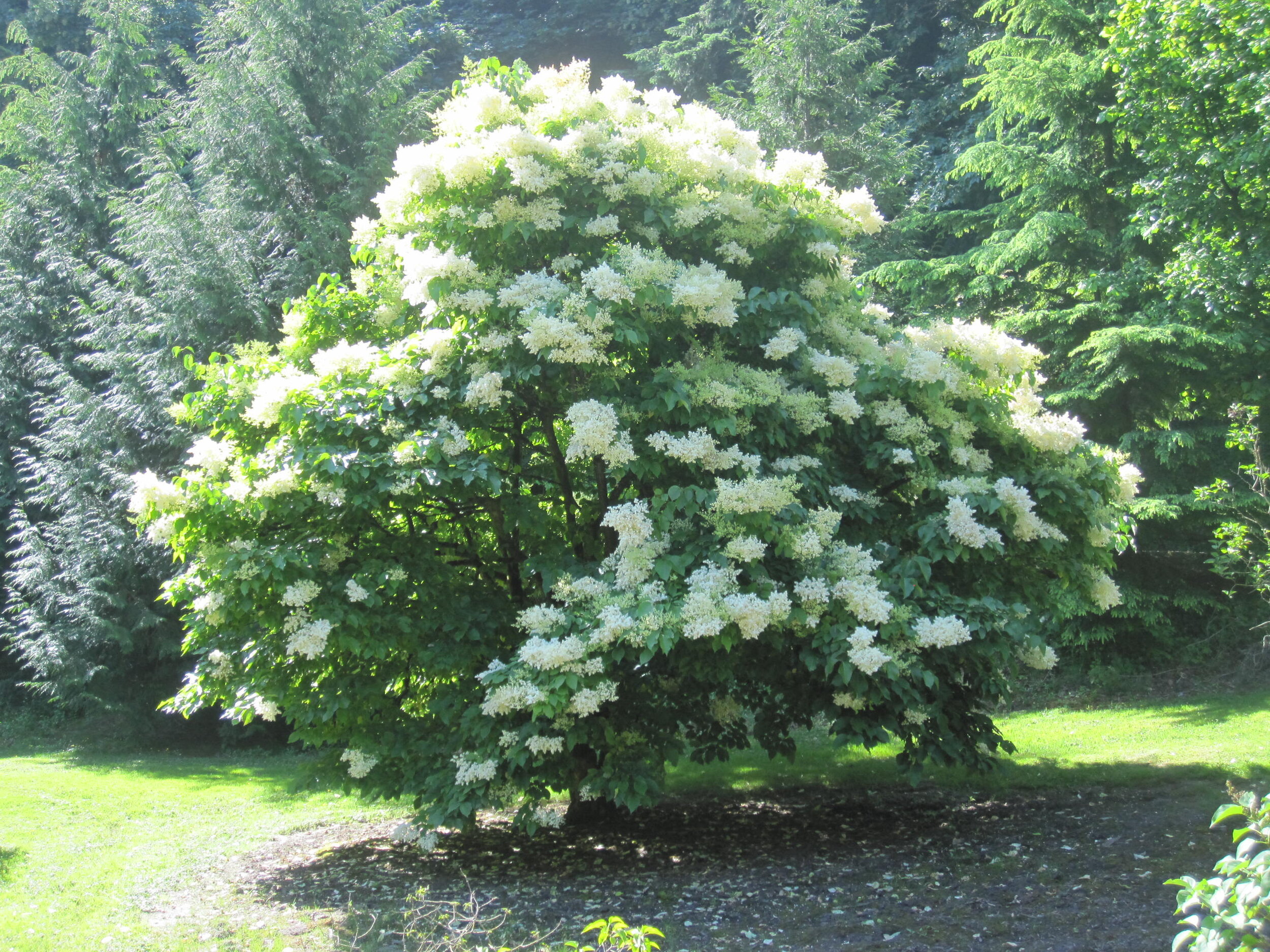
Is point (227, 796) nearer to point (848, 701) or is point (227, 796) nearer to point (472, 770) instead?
point (472, 770)

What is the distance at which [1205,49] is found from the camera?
36.1ft

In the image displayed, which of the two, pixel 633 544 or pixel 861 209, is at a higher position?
pixel 861 209

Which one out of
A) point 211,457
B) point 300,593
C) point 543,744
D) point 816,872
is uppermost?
point 211,457

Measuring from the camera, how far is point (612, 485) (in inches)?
277

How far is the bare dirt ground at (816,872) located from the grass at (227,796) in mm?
426

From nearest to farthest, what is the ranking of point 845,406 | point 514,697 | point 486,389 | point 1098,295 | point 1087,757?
point 514,697 < point 486,389 < point 845,406 < point 1087,757 < point 1098,295

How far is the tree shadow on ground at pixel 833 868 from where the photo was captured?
16.3 ft

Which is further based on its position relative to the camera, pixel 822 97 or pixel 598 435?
pixel 822 97

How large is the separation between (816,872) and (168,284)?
1256 centimetres

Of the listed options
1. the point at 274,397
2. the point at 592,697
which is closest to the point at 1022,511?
the point at 592,697

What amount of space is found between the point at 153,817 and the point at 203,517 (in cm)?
511

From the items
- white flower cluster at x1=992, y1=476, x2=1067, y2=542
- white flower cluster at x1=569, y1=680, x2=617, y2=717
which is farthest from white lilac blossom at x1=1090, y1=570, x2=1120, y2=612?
white flower cluster at x1=569, y1=680, x2=617, y2=717

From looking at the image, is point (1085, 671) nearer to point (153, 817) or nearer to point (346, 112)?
point (153, 817)

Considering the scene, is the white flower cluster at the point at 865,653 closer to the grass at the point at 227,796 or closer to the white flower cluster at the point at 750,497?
the white flower cluster at the point at 750,497
